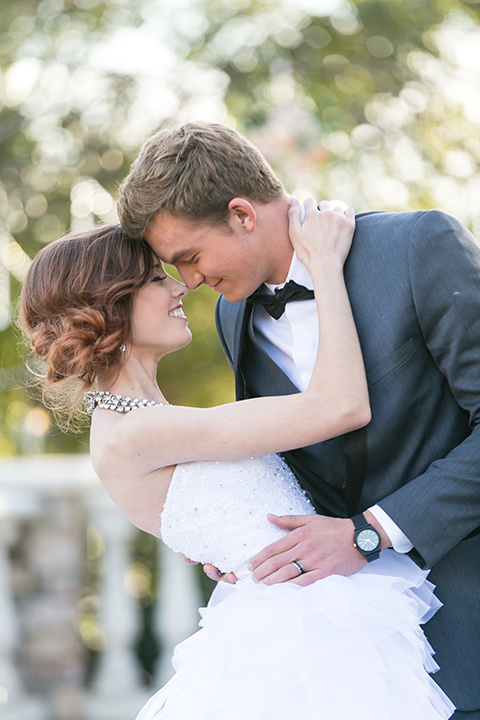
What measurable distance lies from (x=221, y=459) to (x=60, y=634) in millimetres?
3193

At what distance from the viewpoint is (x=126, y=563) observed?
4941 mm

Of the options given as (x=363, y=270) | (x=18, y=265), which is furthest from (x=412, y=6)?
(x=363, y=270)

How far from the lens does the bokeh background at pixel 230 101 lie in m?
6.30

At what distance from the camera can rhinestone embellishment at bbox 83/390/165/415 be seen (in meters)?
2.24

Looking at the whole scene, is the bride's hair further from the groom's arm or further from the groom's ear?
the groom's arm

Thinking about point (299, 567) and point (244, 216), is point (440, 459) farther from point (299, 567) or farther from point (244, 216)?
point (244, 216)

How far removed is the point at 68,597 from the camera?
4.92 metres

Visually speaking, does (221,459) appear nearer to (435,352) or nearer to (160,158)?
(435,352)

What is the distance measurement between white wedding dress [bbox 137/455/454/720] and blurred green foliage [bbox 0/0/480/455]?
4627 mm

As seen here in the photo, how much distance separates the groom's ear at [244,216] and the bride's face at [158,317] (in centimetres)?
27

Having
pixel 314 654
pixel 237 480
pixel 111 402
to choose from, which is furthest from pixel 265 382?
pixel 314 654

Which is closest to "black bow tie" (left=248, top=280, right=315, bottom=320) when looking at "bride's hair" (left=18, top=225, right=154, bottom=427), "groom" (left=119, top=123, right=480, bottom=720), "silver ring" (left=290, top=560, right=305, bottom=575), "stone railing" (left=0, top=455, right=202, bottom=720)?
"groom" (left=119, top=123, right=480, bottom=720)

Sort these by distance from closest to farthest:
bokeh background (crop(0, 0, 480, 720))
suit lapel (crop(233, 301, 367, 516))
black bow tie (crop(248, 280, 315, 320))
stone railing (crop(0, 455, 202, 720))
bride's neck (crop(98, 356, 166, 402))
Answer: suit lapel (crop(233, 301, 367, 516)), black bow tie (crop(248, 280, 315, 320)), bride's neck (crop(98, 356, 166, 402)), stone railing (crop(0, 455, 202, 720)), bokeh background (crop(0, 0, 480, 720))

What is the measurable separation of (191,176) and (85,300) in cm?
44
